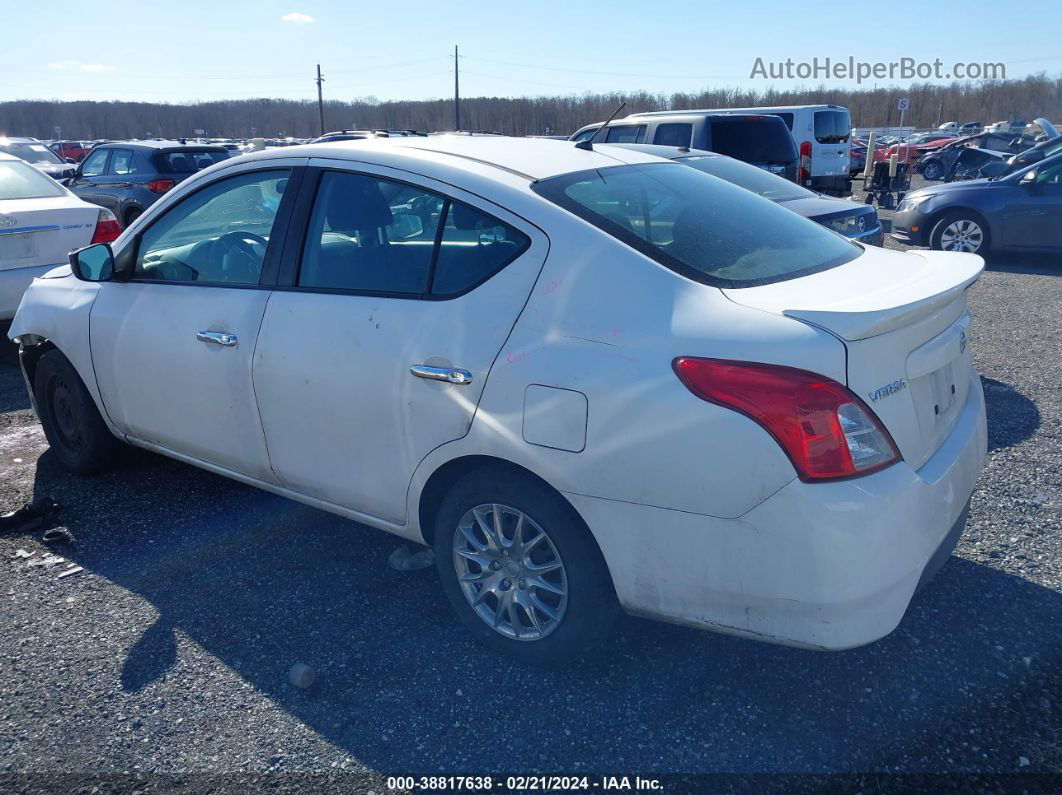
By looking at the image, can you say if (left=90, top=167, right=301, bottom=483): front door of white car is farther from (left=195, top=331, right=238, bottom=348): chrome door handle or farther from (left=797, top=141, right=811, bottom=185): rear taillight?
(left=797, top=141, right=811, bottom=185): rear taillight

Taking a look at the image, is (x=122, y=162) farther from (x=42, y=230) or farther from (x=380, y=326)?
(x=380, y=326)

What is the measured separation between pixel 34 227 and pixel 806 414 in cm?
690

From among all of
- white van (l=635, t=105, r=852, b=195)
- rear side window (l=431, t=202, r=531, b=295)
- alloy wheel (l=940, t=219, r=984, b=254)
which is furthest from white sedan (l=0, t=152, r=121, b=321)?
white van (l=635, t=105, r=852, b=195)

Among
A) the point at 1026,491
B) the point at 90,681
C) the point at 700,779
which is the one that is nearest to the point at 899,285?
the point at 700,779

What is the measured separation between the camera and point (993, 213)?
10.7 meters

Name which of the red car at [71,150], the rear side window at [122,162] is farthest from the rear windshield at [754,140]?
the red car at [71,150]

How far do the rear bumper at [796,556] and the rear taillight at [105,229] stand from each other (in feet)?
21.6

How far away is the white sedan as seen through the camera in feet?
22.3

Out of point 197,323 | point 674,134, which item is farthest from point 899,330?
point 674,134

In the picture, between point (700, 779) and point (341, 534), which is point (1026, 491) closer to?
point (700, 779)

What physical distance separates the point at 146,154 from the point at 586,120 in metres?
58.9

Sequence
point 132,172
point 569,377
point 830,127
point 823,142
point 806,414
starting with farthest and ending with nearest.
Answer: point 830,127 < point 823,142 < point 132,172 < point 569,377 < point 806,414

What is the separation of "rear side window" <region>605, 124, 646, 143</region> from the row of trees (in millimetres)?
44227

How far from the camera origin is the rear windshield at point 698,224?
2701 mm
